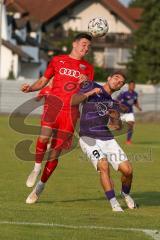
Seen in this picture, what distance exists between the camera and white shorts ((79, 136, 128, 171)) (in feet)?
38.9

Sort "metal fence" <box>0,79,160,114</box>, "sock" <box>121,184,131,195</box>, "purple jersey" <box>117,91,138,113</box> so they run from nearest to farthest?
"sock" <box>121,184,131,195</box> < "purple jersey" <box>117,91,138,113</box> < "metal fence" <box>0,79,160,114</box>

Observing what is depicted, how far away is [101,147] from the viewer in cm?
1190

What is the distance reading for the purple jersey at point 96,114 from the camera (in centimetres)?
1175

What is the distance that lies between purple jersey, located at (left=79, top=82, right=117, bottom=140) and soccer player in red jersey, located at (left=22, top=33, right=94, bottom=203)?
0.63 m

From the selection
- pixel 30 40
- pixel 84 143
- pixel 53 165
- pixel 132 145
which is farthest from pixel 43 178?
pixel 30 40

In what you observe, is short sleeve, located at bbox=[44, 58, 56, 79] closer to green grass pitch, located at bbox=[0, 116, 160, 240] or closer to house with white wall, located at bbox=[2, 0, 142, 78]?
green grass pitch, located at bbox=[0, 116, 160, 240]

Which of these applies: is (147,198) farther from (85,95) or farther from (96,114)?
(85,95)

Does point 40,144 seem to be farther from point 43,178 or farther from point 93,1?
point 93,1

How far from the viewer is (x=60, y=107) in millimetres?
12711

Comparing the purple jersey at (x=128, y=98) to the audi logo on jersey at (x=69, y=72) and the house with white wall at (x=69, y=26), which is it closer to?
the audi logo on jersey at (x=69, y=72)

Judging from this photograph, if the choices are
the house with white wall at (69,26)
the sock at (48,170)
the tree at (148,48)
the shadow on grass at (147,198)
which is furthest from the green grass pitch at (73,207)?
the house with white wall at (69,26)

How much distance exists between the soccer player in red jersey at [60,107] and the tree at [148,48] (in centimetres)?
6095

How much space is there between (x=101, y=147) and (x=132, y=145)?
16.2 m

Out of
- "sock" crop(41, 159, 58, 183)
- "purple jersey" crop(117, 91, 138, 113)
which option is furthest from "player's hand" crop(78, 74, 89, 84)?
"purple jersey" crop(117, 91, 138, 113)
